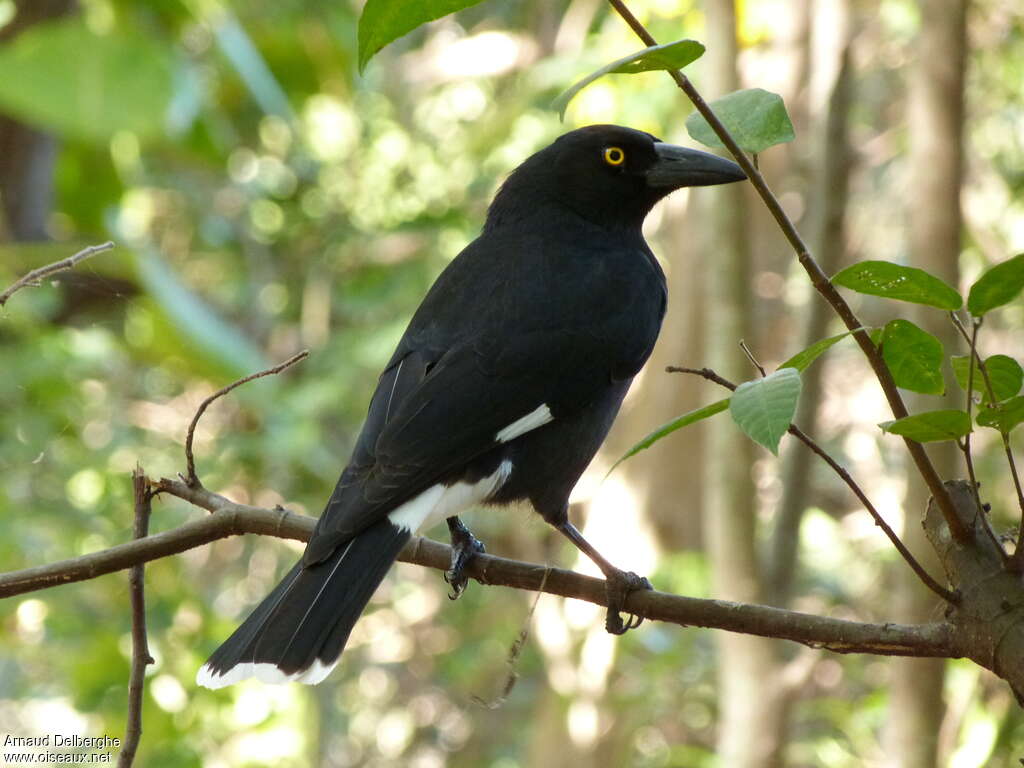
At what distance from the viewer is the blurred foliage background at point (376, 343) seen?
12.3 feet

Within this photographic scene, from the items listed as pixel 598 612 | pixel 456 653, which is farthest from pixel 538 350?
pixel 456 653

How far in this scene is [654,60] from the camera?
1.19m

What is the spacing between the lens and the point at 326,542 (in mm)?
2016

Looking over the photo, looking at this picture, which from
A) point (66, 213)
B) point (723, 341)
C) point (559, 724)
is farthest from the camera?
point (559, 724)

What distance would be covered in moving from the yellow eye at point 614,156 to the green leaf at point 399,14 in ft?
5.52

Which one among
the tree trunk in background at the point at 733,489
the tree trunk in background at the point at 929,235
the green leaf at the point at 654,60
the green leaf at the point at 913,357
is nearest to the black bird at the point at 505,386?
the tree trunk in background at the point at 733,489

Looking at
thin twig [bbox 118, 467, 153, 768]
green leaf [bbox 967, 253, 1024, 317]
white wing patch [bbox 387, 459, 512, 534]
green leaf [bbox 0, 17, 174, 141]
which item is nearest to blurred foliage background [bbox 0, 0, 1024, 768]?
green leaf [bbox 0, 17, 174, 141]

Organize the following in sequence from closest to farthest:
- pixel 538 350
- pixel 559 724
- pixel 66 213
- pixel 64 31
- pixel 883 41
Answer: pixel 538 350 → pixel 64 31 → pixel 66 213 → pixel 559 724 → pixel 883 41

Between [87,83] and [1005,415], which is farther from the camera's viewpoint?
[87,83]

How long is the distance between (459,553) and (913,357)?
1.11 meters

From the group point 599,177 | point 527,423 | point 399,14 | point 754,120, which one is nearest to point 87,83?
point 599,177

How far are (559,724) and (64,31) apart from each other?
305 centimetres

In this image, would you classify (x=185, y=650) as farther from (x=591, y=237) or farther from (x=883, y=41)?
(x=883, y=41)

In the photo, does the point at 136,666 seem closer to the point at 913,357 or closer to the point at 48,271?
the point at 48,271
